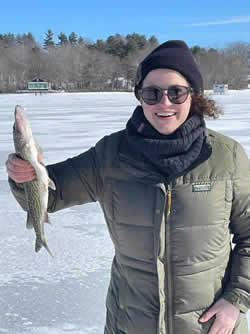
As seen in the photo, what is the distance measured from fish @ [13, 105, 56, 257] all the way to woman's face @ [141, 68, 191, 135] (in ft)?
1.59

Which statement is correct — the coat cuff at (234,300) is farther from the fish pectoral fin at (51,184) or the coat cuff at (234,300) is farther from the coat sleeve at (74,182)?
the fish pectoral fin at (51,184)

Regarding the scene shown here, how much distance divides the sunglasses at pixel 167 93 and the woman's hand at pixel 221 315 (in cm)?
84

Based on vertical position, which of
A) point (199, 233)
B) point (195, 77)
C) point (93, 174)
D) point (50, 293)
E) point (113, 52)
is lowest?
point (50, 293)

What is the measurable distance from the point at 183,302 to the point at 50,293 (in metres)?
1.88

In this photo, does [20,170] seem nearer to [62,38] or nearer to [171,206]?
[171,206]

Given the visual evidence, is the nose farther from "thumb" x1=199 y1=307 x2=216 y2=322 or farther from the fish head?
"thumb" x1=199 y1=307 x2=216 y2=322

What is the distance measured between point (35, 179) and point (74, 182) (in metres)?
0.21

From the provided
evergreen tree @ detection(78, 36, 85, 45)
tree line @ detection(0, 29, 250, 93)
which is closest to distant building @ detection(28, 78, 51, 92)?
tree line @ detection(0, 29, 250, 93)

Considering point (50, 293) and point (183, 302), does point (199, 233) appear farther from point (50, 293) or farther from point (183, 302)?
point (50, 293)

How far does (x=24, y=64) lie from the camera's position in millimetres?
68438

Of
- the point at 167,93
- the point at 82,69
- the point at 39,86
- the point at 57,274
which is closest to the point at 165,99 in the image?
the point at 167,93

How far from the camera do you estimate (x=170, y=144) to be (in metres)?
1.72

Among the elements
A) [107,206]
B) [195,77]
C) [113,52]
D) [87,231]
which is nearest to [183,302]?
[107,206]

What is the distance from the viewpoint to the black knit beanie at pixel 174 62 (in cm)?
172
